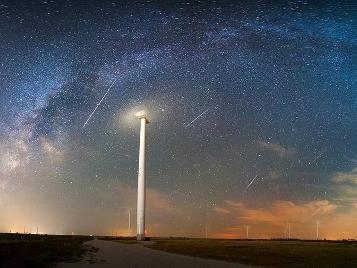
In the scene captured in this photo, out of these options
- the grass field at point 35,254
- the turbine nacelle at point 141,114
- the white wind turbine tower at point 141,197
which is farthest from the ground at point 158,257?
the turbine nacelle at point 141,114

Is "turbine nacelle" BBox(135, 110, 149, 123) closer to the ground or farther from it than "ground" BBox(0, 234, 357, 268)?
farther from it

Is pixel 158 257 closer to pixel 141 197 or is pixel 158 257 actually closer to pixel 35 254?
pixel 35 254

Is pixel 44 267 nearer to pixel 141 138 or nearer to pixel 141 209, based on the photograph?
pixel 141 209

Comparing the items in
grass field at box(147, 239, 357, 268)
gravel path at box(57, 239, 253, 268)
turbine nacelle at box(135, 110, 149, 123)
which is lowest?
grass field at box(147, 239, 357, 268)

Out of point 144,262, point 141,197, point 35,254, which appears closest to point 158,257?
point 144,262

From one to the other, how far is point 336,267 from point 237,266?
290 inches


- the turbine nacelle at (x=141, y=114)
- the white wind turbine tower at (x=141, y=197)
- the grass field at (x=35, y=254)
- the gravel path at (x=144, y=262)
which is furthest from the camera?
the turbine nacelle at (x=141, y=114)

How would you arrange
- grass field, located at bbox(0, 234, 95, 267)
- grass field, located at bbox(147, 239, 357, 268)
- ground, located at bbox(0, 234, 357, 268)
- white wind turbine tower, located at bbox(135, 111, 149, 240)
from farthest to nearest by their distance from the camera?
white wind turbine tower, located at bbox(135, 111, 149, 240), grass field, located at bbox(147, 239, 357, 268), ground, located at bbox(0, 234, 357, 268), grass field, located at bbox(0, 234, 95, 267)

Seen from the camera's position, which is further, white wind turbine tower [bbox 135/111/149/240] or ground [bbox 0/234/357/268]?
white wind turbine tower [bbox 135/111/149/240]

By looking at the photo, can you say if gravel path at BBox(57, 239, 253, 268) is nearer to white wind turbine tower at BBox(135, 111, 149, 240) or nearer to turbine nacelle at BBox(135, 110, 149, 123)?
white wind turbine tower at BBox(135, 111, 149, 240)

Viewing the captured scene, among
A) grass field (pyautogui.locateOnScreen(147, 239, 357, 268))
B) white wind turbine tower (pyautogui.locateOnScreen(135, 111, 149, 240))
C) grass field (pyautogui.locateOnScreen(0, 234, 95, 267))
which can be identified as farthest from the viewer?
white wind turbine tower (pyautogui.locateOnScreen(135, 111, 149, 240))

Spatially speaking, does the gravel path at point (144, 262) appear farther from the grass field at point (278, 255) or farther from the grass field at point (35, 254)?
the grass field at point (278, 255)

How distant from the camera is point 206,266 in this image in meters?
29.6

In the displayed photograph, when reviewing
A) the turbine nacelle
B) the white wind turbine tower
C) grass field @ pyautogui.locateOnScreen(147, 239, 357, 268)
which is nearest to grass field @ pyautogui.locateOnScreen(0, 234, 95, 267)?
grass field @ pyautogui.locateOnScreen(147, 239, 357, 268)
